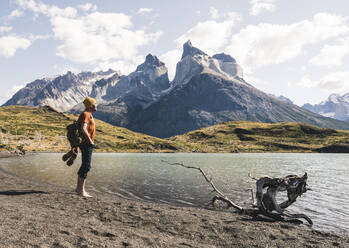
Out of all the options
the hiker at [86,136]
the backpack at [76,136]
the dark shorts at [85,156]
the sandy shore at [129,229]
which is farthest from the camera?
the dark shorts at [85,156]

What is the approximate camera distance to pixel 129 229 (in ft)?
33.0

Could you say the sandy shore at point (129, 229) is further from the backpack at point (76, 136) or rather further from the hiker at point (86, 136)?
the backpack at point (76, 136)

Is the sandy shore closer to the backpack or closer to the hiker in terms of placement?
the hiker

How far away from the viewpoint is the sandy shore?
8328 mm

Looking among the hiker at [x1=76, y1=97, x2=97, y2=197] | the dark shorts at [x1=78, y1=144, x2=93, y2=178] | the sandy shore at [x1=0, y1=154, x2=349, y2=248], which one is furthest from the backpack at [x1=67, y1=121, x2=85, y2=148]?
the sandy shore at [x1=0, y1=154, x2=349, y2=248]

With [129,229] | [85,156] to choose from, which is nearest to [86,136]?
[85,156]

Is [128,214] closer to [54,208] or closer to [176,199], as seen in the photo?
[54,208]

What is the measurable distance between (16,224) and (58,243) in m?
2.70

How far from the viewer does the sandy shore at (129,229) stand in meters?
8.33

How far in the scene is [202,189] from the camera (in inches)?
1067

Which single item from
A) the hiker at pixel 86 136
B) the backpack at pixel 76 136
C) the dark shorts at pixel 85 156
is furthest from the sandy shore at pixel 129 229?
the backpack at pixel 76 136

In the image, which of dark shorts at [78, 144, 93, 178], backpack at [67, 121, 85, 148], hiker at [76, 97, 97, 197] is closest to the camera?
hiker at [76, 97, 97, 197]

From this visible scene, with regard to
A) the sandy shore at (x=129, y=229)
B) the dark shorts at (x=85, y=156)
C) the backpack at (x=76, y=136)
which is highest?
the backpack at (x=76, y=136)

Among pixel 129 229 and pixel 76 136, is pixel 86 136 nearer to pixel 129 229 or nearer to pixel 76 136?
pixel 76 136
